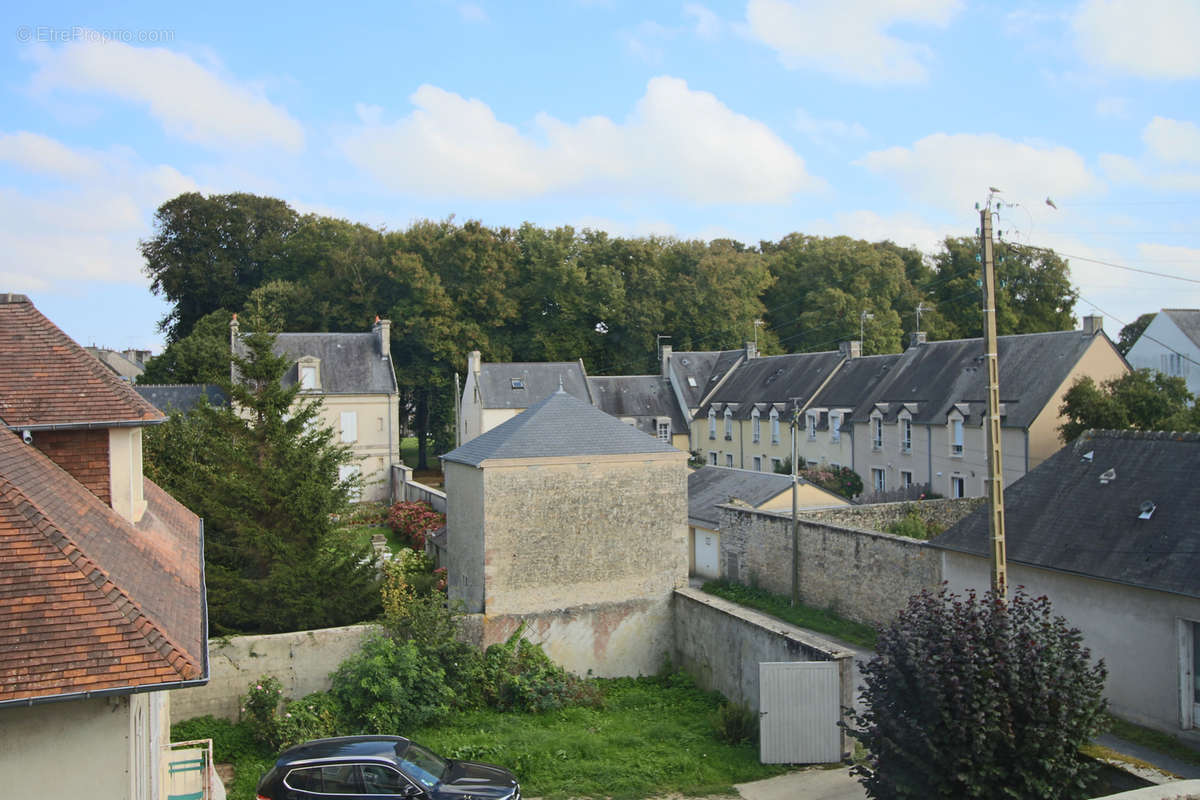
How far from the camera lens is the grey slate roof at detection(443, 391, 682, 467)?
1739 cm

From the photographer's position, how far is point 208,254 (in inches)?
2231

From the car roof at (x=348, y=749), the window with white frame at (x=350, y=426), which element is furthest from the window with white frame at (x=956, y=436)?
the car roof at (x=348, y=749)

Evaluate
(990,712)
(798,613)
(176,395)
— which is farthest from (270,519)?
(176,395)

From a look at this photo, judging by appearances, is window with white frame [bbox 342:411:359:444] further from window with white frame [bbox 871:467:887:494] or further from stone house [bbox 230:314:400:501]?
window with white frame [bbox 871:467:887:494]

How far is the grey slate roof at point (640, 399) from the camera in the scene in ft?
157

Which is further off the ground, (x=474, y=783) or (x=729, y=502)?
(x=729, y=502)

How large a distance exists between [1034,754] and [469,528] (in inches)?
454

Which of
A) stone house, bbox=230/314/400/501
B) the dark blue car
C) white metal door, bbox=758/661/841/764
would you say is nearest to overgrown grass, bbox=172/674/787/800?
white metal door, bbox=758/661/841/764

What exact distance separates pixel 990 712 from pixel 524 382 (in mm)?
38196

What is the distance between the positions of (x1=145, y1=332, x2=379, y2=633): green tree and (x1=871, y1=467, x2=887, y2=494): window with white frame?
25603 mm

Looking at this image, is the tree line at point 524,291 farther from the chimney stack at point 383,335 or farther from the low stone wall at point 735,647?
the low stone wall at point 735,647

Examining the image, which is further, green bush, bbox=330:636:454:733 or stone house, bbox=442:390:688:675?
stone house, bbox=442:390:688:675

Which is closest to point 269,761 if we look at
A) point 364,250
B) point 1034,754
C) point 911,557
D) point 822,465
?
point 1034,754

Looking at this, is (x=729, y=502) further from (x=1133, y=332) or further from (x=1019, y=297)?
(x=1133, y=332)
